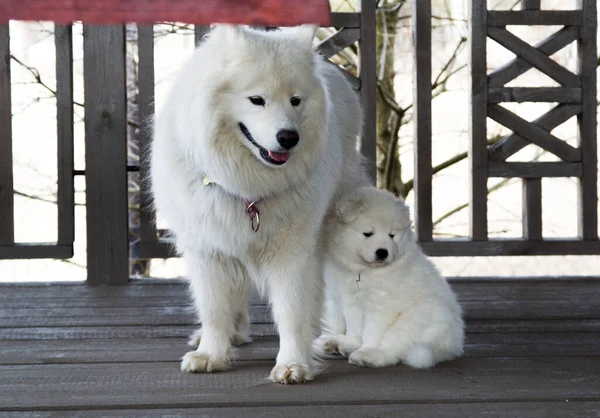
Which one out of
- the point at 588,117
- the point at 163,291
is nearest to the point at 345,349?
the point at 163,291

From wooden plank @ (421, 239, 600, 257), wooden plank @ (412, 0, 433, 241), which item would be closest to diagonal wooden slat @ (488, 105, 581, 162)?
wooden plank @ (412, 0, 433, 241)

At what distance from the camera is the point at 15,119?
19.2 ft

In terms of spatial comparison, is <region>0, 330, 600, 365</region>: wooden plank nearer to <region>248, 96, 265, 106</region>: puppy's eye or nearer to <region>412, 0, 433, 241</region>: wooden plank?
<region>248, 96, 265, 106</region>: puppy's eye

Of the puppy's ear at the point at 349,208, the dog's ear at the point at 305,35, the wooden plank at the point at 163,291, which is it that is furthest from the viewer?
the wooden plank at the point at 163,291

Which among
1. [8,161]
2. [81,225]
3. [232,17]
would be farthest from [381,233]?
[81,225]

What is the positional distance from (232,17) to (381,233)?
174 cm

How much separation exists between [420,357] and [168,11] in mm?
1709

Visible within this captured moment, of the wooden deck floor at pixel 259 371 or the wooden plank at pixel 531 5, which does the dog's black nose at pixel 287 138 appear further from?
the wooden plank at pixel 531 5

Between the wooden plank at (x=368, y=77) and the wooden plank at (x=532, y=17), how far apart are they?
24.5 inches

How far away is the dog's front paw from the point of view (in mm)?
2203

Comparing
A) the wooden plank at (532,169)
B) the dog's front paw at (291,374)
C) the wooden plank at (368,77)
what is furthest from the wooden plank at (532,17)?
the dog's front paw at (291,374)

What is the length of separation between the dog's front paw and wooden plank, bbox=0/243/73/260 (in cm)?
200

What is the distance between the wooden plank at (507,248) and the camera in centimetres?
391

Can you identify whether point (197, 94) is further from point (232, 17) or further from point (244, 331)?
point (232, 17)
